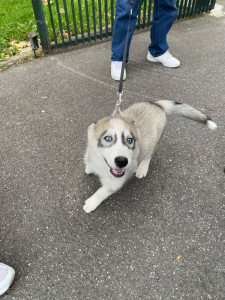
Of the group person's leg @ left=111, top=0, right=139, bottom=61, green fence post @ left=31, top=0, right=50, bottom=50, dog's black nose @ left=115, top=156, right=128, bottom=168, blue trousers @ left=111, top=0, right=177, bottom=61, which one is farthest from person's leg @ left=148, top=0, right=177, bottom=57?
dog's black nose @ left=115, top=156, right=128, bottom=168

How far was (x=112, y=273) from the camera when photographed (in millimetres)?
1573

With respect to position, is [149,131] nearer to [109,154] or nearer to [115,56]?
[109,154]

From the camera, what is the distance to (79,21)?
→ 4.12 metres

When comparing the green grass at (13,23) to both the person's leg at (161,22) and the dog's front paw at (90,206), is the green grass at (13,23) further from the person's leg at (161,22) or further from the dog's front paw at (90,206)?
the dog's front paw at (90,206)

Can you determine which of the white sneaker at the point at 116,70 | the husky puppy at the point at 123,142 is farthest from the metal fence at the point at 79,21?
the husky puppy at the point at 123,142

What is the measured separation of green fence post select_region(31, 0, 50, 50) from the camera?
319 centimetres

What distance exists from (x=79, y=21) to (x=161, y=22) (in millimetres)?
1593

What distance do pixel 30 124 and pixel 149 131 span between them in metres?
1.41

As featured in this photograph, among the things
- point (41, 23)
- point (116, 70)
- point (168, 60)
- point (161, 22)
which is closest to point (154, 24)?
point (161, 22)

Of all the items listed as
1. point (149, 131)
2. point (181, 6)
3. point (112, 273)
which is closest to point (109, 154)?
point (149, 131)

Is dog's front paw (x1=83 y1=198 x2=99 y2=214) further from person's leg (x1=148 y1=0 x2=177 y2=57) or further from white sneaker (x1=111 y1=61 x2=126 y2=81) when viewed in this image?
person's leg (x1=148 y1=0 x2=177 y2=57)

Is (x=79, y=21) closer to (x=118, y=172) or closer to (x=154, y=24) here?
(x=154, y=24)

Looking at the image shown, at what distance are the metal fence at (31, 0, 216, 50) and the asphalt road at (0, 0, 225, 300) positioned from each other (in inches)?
31.9

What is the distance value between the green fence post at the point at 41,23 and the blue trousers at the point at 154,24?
1.09m
